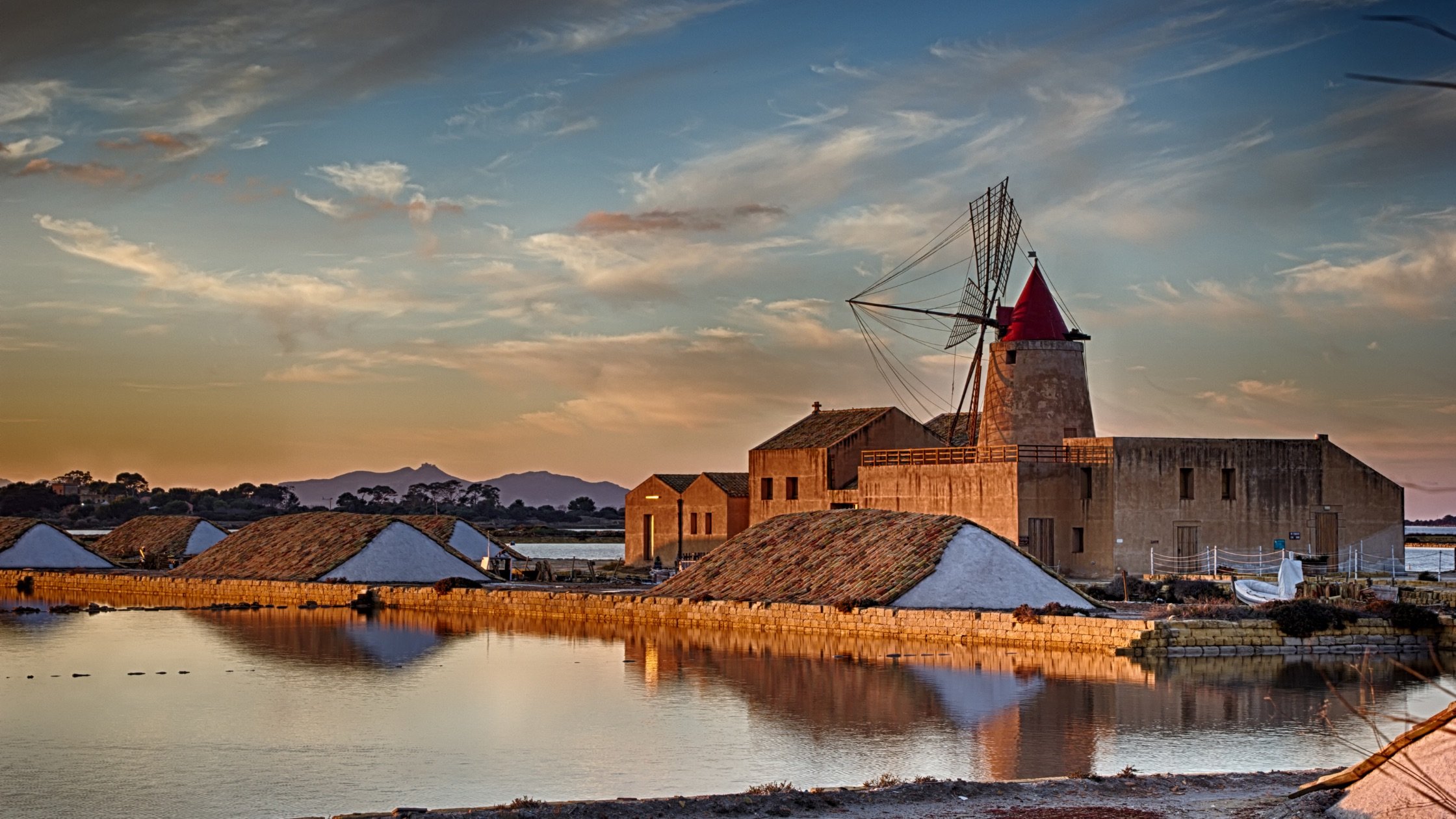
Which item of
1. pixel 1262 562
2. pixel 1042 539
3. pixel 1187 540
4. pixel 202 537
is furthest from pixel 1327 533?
pixel 202 537

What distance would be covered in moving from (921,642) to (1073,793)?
12.3m

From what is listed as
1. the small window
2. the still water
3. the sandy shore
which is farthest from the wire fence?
the sandy shore

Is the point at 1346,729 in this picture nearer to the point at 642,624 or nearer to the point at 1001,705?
the point at 1001,705

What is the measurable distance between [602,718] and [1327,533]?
19.5 meters

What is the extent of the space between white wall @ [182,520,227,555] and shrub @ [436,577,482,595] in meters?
17.3

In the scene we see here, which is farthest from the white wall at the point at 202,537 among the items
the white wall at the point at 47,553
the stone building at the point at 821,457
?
the stone building at the point at 821,457

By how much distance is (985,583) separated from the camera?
2412 cm

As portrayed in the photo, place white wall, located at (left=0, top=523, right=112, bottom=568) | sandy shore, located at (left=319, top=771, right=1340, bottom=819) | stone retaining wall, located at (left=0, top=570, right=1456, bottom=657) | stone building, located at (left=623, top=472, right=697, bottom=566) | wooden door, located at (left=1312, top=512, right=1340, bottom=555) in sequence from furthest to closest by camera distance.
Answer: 1. white wall, located at (left=0, top=523, right=112, bottom=568)
2. stone building, located at (left=623, top=472, right=697, bottom=566)
3. wooden door, located at (left=1312, top=512, right=1340, bottom=555)
4. stone retaining wall, located at (left=0, top=570, right=1456, bottom=657)
5. sandy shore, located at (left=319, top=771, right=1340, bottom=819)

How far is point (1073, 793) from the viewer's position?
964 centimetres

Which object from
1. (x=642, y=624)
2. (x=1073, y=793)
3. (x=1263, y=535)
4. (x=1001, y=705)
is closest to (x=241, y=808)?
(x=1073, y=793)

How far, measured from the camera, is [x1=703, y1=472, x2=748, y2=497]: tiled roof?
40.6 meters

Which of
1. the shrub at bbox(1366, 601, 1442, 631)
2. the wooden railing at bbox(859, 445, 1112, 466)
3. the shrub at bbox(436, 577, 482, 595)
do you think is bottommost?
the shrub at bbox(436, 577, 482, 595)

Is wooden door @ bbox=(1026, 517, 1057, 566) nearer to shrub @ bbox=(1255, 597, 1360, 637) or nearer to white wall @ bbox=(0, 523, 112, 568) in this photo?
shrub @ bbox=(1255, 597, 1360, 637)

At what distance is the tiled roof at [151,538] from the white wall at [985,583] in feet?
104
